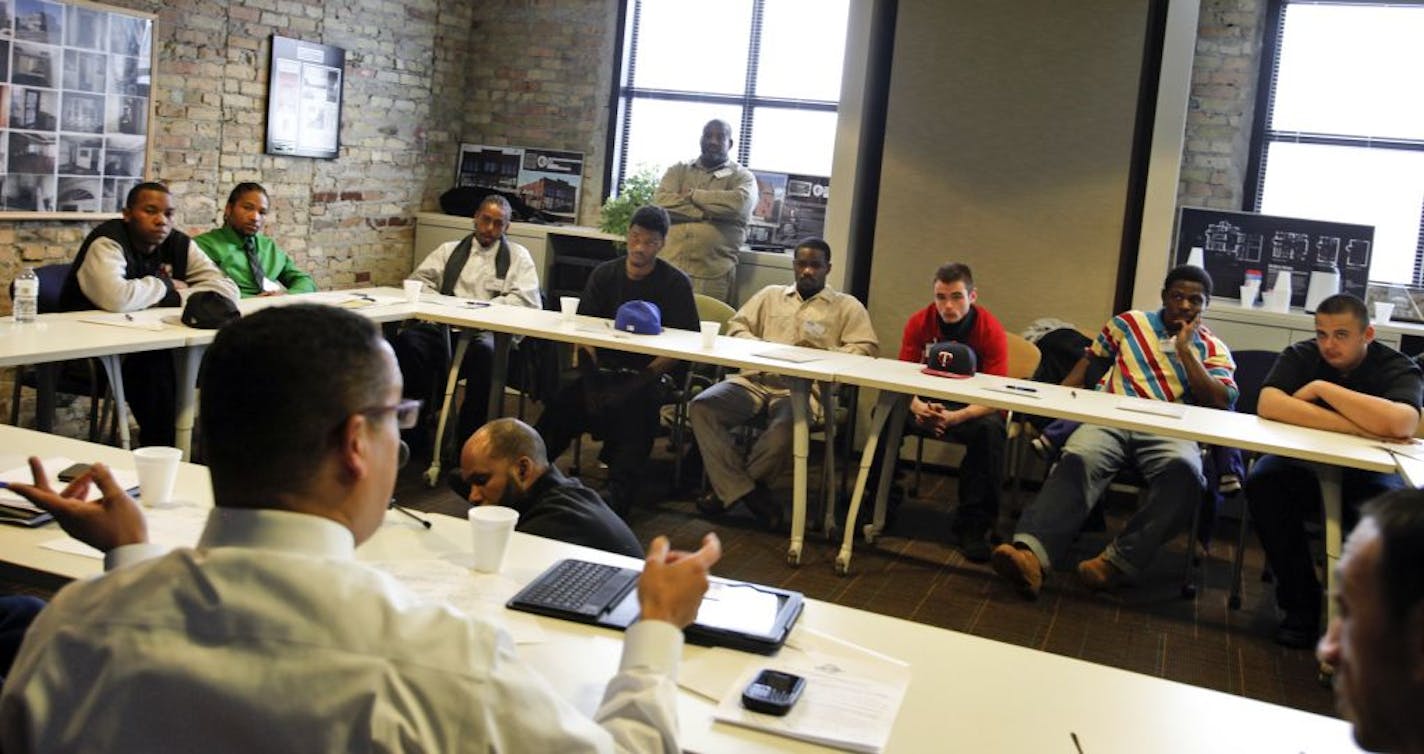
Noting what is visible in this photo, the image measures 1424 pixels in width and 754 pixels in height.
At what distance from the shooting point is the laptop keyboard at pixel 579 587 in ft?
6.77

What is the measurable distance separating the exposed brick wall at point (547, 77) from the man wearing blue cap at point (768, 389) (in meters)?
2.74

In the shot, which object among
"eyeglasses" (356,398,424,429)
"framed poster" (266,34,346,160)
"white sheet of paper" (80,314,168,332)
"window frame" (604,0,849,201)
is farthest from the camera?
"window frame" (604,0,849,201)

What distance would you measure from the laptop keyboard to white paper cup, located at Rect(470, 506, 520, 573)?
0.10m

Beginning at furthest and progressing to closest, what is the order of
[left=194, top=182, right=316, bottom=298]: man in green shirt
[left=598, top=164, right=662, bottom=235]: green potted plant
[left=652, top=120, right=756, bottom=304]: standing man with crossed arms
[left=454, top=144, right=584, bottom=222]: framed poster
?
[left=454, top=144, right=584, bottom=222]: framed poster, [left=598, top=164, right=662, bottom=235]: green potted plant, [left=652, top=120, right=756, bottom=304]: standing man with crossed arms, [left=194, top=182, right=316, bottom=298]: man in green shirt

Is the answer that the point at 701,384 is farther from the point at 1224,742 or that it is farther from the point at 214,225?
the point at 1224,742

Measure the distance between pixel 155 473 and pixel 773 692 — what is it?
4.35 feet

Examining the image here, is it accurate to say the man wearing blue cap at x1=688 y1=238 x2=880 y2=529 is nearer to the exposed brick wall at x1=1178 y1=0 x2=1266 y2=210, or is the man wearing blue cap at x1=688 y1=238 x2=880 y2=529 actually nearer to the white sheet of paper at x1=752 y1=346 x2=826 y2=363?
the white sheet of paper at x1=752 y1=346 x2=826 y2=363

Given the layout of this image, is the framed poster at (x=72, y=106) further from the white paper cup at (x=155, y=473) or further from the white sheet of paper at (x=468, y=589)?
the white sheet of paper at (x=468, y=589)

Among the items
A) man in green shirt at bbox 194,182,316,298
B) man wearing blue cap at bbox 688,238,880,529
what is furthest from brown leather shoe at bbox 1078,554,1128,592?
man in green shirt at bbox 194,182,316,298

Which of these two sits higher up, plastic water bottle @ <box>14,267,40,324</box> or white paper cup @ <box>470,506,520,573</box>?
plastic water bottle @ <box>14,267,40,324</box>

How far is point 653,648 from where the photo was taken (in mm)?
1538

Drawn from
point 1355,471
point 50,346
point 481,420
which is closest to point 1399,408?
point 1355,471

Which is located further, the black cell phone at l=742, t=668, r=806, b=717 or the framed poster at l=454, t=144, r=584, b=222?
the framed poster at l=454, t=144, r=584, b=222

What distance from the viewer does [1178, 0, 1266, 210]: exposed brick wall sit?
6.75m
